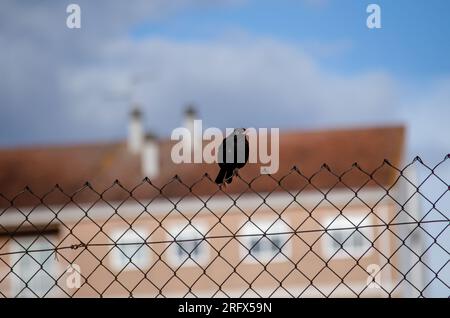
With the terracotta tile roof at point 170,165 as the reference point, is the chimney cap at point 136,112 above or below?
above

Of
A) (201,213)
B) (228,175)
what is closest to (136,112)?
(201,213)

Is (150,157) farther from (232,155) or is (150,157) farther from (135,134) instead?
(232,155)

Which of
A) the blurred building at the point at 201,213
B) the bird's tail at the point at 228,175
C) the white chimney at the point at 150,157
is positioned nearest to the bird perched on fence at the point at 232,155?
the bird's tail at the point at 228,175

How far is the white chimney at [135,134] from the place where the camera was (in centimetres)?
2482

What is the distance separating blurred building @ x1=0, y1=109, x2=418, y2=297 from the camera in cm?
2084

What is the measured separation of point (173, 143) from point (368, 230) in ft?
23.0

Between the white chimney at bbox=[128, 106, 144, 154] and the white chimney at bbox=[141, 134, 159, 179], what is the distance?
2.87 feet

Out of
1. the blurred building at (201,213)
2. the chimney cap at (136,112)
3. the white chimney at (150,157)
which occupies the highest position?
the chimney cap at (136,112)

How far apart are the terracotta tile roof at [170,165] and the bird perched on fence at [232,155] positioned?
18.8 m

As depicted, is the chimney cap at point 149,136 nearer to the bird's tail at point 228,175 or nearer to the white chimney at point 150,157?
Result: the white chimney at point 150,157
